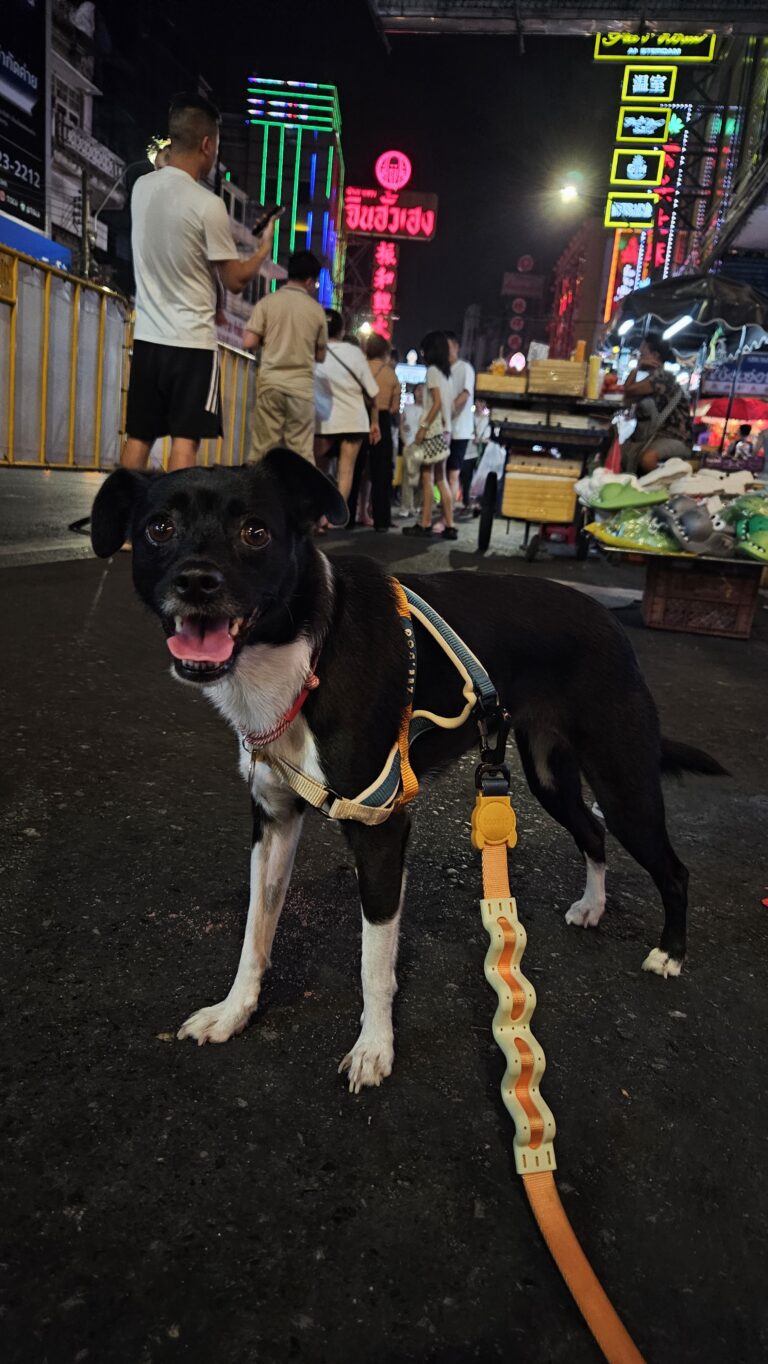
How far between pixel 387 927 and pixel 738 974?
1.02 m

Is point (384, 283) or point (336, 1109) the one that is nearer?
point (336, 1109)

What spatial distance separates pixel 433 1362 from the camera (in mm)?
1067

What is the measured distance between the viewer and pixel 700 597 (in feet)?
21.2

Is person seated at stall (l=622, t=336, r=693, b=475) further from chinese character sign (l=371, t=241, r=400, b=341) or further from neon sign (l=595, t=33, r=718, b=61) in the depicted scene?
chinese character sign (l=371, t=241, r=400, b=341)

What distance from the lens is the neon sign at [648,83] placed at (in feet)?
68.7

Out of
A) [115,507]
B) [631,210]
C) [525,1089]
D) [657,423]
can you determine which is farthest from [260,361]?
[631,210]

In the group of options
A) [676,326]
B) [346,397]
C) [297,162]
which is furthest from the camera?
[297,162]

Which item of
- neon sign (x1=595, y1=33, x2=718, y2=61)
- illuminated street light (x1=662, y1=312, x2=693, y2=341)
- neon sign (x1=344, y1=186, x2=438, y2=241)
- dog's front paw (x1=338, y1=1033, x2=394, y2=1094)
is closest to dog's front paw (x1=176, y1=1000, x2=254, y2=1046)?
dog's front paw (x1=338, y1=1033, x2=394, y2=1094)

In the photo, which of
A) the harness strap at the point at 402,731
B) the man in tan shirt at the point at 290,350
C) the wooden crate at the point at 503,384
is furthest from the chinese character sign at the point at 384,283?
the harness strap at the point at 402,731

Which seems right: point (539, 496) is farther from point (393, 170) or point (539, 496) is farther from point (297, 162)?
point (393, 170)

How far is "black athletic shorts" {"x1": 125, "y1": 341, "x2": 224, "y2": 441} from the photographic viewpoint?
552 centimetres

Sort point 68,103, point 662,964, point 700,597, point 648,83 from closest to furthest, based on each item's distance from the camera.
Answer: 1. point 662,964
2. point 700,597
3. point 648,83
4. point 68,103

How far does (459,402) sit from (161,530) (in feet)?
33.3

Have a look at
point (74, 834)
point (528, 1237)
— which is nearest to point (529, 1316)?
point (528, 1237)
